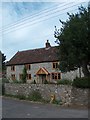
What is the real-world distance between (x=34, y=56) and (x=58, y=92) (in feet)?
95.3

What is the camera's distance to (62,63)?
32.3 meters

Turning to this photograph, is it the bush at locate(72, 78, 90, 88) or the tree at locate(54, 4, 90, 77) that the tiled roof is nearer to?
the tree at locate(54, 4, 90, 77)

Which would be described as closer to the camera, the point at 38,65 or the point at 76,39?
the point at 76,39

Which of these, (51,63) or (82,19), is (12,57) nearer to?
(51,63)

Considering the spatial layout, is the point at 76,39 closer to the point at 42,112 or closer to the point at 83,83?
the point at 83,83

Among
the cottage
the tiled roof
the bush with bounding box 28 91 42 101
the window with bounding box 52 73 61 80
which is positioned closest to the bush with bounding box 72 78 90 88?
the bush with bounding box 28 91 42 101

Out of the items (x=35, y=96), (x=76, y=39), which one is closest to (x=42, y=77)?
(x=35, y=96)

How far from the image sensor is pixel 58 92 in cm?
3105

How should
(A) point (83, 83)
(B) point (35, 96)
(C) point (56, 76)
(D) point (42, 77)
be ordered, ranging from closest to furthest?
(A) point (83, 83) < (B) point (35, 96) < (C) point (56, 76) < (D) point (42, 77)

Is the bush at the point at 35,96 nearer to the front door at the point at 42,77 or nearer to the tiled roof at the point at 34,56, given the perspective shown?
the tiled roof at the point at 34,56

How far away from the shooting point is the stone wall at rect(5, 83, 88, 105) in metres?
27.7

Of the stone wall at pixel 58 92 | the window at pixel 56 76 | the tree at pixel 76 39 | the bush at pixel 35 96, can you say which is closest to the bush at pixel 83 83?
the stone wall at pixel 58 92

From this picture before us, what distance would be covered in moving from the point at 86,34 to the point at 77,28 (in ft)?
3.27

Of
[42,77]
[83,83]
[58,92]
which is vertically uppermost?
[42,77]
